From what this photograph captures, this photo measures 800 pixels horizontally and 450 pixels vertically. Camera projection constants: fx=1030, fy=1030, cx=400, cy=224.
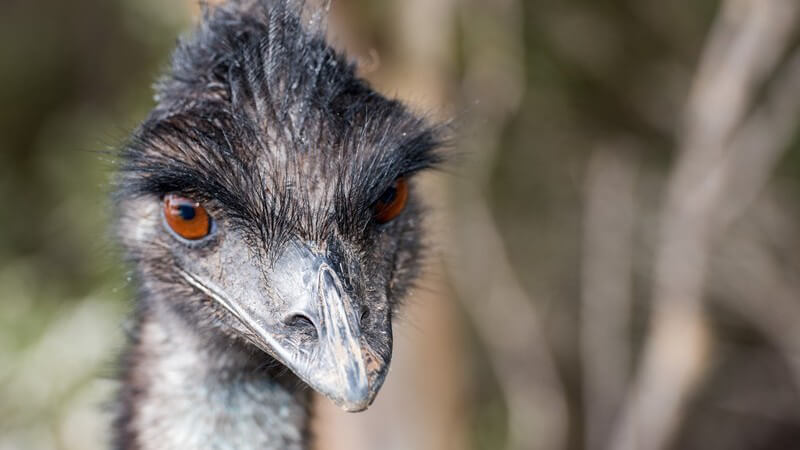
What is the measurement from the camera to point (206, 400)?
68.4 inches

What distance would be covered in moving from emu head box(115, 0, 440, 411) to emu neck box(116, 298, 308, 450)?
0.17 feet

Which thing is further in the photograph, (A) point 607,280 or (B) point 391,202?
(A) point 607,280

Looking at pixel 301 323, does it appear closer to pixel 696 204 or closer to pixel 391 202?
pixel 391 202

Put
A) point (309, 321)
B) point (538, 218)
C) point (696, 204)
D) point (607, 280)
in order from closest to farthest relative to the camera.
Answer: point (309, 321) < point (696, 204) < point (607, 280) < point (538, 218)

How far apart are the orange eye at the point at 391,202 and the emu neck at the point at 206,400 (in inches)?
13.0

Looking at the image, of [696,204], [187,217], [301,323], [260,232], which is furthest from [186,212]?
[696,204]

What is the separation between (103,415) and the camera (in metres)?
1.98

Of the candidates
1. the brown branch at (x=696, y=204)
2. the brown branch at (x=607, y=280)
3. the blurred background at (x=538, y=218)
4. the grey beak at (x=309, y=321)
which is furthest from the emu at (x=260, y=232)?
the brown branch at (x=607, y=280)

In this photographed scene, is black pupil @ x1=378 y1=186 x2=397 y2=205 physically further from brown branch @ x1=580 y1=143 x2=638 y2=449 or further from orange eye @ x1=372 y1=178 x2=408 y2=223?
brown branch @ x1=580 y1=143 x2=638 y2=449

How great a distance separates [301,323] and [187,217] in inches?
11.7

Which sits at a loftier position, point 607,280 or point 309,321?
point 607,280

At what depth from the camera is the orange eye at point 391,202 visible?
1.63 meters

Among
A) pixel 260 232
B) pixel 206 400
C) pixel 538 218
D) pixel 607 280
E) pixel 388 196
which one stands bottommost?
pixel 206 400

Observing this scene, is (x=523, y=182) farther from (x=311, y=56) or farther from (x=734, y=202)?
(x=311, y=56)
